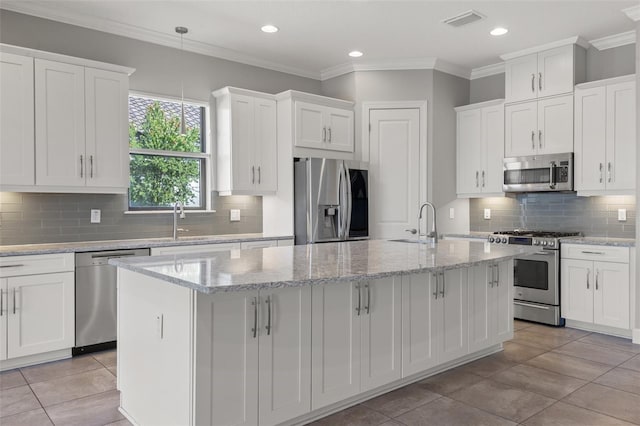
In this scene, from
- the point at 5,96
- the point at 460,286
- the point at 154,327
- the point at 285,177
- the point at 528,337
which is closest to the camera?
the point at 154,327

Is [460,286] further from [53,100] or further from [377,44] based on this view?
[53,100]

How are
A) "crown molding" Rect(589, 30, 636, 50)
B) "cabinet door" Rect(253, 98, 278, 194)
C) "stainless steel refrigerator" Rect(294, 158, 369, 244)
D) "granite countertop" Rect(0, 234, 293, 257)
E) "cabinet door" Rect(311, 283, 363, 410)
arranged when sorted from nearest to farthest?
"cabinet door" Rect(311, 283, 363, 410)
"granite countertop" Rect(0, 234, 293, 257)
"crown molding" Rect(589, 30, 636, 50)
"stainless steel refrigerator" Rect(294, 158, 369, 244)
"cabinet door" Rect(253, 98, 278, 194)

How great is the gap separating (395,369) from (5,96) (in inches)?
135

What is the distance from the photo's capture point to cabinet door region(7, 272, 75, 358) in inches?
138

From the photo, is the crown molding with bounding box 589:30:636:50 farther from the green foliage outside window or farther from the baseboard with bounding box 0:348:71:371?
the baseboard with bounding box 0:348:71:371

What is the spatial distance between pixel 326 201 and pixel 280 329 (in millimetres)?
2774

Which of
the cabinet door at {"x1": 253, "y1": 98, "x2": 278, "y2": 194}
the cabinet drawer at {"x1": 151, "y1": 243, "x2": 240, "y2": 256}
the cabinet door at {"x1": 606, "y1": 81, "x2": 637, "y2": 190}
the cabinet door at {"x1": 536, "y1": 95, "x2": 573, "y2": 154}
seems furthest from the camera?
the cabinet door at {"x1": 253, "y1": 98, "x2": 278, "y2": 194}

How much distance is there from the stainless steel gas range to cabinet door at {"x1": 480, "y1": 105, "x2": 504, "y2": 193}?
2.30 ft

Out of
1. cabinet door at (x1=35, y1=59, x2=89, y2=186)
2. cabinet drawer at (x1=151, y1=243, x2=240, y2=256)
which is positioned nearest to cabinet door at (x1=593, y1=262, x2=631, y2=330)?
cabinet drawer at (x1=151, y1=243, x2=240, y2=256)

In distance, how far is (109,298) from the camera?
395cm

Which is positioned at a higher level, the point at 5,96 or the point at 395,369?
the point at 5,96

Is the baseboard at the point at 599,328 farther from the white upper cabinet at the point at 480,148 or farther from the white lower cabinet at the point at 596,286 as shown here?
the white upper cabinet at the point at 480,148

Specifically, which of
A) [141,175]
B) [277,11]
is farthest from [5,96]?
[277,11]

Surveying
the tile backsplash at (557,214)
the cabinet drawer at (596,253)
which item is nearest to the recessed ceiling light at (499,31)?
the tile backsplash at (557,214)
